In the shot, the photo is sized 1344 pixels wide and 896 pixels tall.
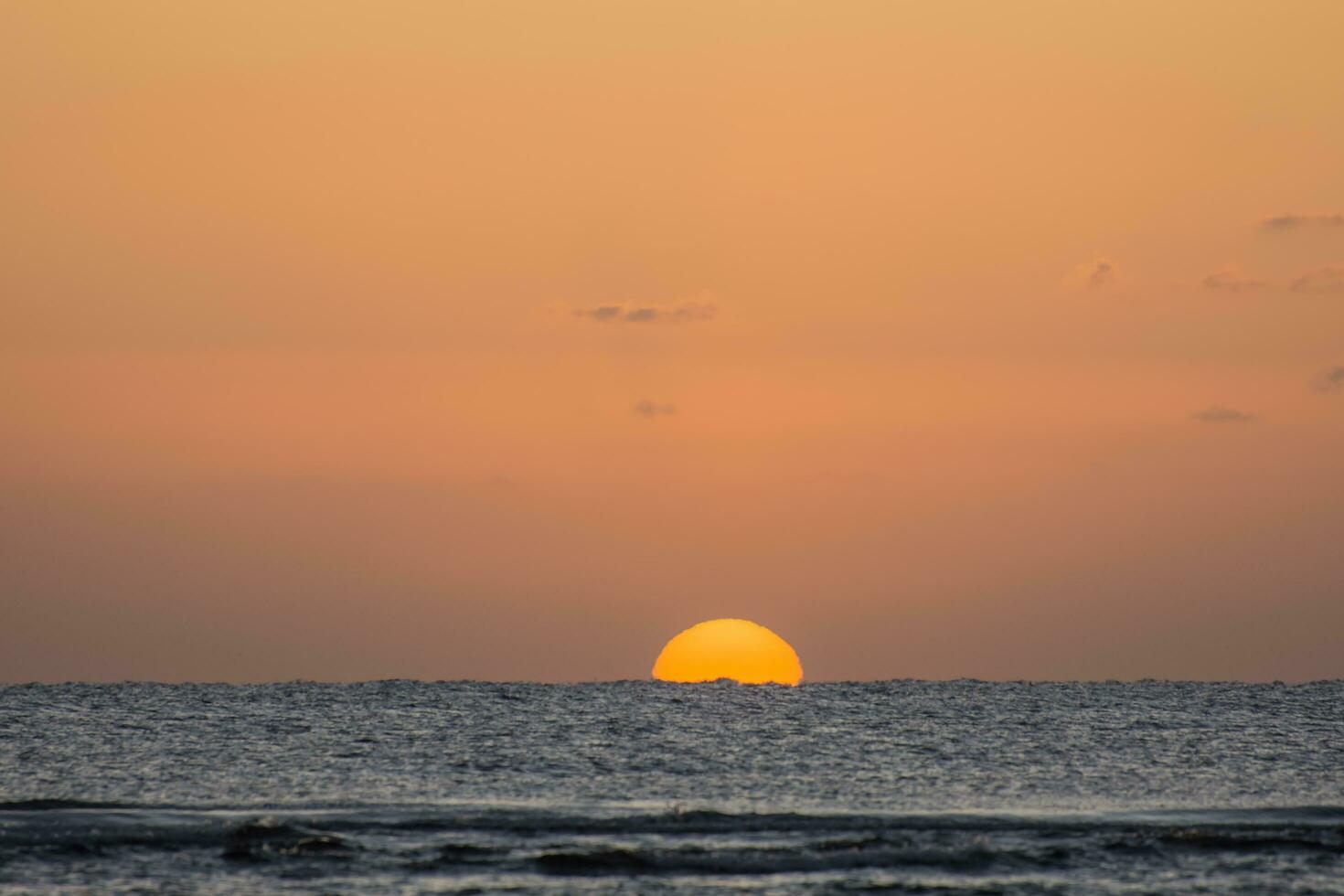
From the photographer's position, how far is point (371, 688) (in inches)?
6845

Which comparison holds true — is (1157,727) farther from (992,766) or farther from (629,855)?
(629,855)

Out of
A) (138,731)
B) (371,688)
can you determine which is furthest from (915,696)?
(138,731)

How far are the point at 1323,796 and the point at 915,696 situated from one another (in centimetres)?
12267

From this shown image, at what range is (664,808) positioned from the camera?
56281 mm

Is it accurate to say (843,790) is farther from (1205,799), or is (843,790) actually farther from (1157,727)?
(1157,727)

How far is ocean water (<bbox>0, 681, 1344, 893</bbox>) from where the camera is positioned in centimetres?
4316

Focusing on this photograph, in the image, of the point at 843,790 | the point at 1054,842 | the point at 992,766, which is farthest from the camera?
the point at 992,766

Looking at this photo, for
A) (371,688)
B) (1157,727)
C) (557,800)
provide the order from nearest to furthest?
(557,800) → (1157,727) → (371,688)

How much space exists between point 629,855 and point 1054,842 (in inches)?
504

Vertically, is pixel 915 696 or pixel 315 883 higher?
pixel 915 696

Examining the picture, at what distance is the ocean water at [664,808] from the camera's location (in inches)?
1699

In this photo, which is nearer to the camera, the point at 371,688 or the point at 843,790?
the point at 843,790

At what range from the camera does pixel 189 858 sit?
4516 centimetres

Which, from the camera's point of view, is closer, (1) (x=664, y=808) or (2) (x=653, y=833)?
(2) (x=653, y=833)
